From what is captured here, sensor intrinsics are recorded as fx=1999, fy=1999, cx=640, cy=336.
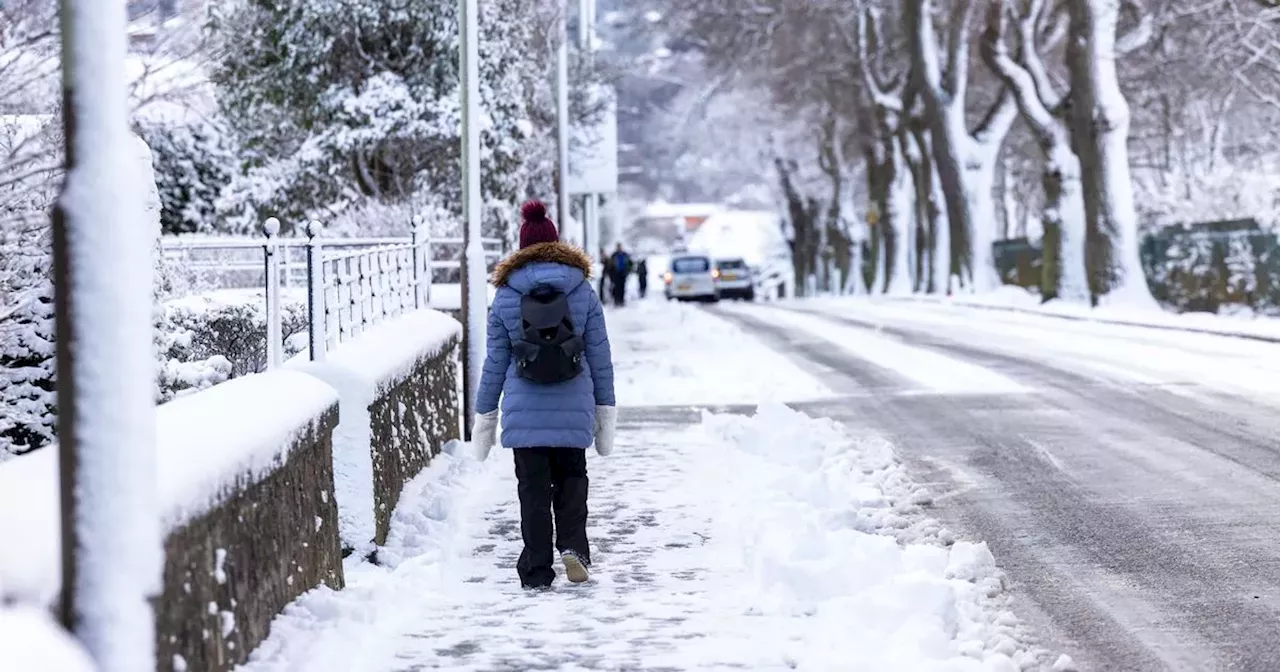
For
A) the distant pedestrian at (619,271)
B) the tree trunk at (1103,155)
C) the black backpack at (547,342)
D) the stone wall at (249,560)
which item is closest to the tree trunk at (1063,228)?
the tree trunk at (1103,155)

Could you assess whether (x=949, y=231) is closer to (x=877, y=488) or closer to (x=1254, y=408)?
(x=1254, y=408)

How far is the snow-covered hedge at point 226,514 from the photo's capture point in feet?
16.9

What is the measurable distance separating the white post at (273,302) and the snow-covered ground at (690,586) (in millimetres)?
1096

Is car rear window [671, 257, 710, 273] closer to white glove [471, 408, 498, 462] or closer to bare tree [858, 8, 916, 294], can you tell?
bare tree [858, 8, 916, 294]

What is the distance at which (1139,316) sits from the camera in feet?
111

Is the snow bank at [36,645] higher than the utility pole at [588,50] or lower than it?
lower

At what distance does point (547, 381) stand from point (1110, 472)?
17.1 ft

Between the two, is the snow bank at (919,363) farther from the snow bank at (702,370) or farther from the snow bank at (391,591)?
the snow bank at (391,591)

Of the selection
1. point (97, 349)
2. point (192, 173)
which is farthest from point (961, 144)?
point (97, 349)

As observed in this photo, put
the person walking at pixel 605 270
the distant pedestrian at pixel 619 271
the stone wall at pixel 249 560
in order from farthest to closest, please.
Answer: the person walking at pixel 605 270 < the distant pedestrian at pixel 619 271 < the stone wall at pixel 249 560

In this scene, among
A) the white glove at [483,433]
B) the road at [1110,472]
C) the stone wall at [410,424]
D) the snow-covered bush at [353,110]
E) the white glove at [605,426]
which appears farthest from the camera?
the snow-covered bush at [353,110]

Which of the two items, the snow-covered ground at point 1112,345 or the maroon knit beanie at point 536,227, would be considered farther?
the snow-covered ground at point 1112,345

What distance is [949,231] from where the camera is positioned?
5672 cm

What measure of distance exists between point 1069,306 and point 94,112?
3622 cm
